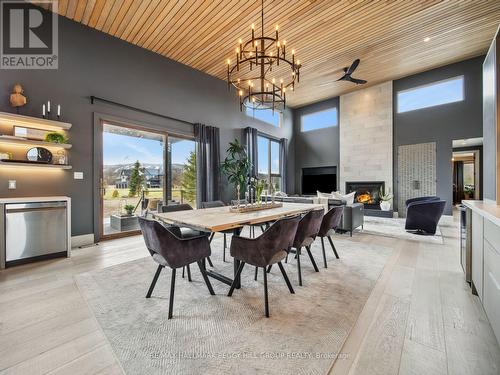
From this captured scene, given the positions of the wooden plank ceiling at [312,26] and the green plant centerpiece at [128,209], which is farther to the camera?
the green plant centerpiece at [128,209]

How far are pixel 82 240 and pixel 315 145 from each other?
766 cm

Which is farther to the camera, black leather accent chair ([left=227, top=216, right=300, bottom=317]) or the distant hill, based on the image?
the distant hill

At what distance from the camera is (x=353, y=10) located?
361cm

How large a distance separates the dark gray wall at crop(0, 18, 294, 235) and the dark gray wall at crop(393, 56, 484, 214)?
6.34 meters

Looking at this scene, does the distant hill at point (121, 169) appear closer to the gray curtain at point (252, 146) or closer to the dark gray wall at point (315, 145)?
the gray curtain at point (252, 146)

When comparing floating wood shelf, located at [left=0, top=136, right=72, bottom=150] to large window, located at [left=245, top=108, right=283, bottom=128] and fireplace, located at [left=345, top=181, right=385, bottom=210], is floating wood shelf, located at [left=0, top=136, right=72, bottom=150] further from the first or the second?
fireplace, located at [left=345, top=181, right=385, bottom=210]

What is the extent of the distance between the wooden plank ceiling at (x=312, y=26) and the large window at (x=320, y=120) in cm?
265

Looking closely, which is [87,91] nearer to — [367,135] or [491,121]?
[491,121]

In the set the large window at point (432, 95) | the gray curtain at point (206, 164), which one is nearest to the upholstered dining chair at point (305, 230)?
the gray curtain at point (206, 164)

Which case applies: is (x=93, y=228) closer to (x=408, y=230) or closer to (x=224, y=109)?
(x=224, y=109)

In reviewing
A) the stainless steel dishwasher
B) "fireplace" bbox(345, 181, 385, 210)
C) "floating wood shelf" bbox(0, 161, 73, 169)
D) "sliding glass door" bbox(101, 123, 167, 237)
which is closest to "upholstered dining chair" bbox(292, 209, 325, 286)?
the stainless steel dishwasher

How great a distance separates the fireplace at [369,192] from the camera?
6.98m

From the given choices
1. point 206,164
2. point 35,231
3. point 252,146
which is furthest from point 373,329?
point 252,146

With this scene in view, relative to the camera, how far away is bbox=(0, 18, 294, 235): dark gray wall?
3.29m
